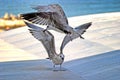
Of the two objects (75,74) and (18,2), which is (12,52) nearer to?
(75,74)

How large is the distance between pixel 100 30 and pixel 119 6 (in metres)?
14.6

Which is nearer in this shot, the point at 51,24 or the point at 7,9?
the point at 51,24

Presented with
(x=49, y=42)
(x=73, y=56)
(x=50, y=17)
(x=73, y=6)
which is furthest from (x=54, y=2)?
(x=50, y=17)

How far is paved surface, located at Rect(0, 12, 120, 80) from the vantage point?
35.1ft

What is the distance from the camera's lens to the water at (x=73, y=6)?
2881 cm

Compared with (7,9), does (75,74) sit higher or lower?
higher

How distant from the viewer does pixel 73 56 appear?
1318 cm

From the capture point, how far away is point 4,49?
595 inches

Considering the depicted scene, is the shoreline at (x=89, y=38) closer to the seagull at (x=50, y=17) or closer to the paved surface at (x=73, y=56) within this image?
the paved surface at (x=73, y=56)

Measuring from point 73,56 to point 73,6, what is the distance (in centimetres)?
1838

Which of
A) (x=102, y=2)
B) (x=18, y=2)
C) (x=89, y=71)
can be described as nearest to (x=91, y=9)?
(x=102, y=2)

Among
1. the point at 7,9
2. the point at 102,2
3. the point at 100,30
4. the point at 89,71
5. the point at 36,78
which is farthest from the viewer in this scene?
the point at 102,2

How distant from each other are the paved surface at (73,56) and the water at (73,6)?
10.0 meters

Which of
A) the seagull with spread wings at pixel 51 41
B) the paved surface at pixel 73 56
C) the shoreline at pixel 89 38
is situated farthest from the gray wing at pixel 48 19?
the shoreline at pixel 89 38
